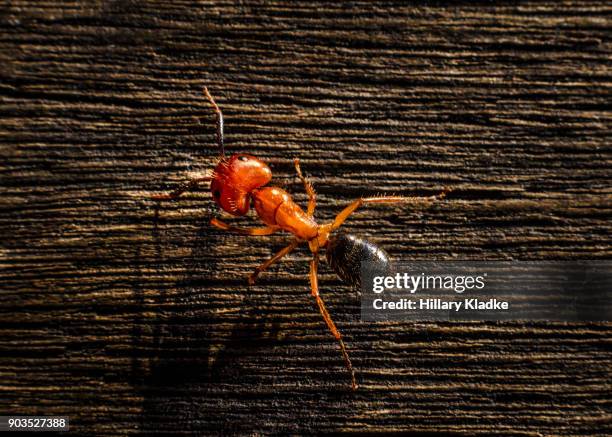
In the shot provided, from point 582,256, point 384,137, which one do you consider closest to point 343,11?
point 384,137

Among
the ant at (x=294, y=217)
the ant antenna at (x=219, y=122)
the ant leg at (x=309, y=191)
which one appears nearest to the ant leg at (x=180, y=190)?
the ant at (x=294, y=217)

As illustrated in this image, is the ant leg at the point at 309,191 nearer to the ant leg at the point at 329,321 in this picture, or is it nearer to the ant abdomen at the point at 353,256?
the ant abdomen at the point at 353,256

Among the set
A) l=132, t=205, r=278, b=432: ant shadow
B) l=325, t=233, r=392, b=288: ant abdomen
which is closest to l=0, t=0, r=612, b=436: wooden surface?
l=132, t=205, r=278, b=432: ant shadow

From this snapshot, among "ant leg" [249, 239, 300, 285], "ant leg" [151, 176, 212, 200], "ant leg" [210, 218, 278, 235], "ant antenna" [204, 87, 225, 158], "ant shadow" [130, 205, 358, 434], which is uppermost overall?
"ant antenna" [204, 87, 225, 158]

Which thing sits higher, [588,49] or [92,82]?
[588,49]

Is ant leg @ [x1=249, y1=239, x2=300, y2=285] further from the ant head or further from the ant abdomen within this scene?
the ant head

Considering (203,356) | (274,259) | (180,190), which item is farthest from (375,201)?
(203,356)

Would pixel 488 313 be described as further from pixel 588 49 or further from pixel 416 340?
pixel 588 49
